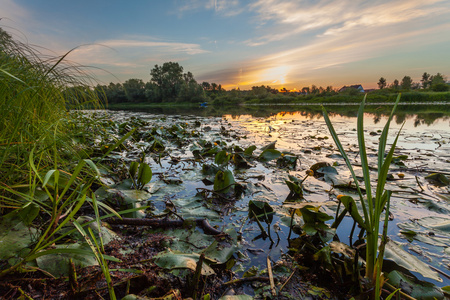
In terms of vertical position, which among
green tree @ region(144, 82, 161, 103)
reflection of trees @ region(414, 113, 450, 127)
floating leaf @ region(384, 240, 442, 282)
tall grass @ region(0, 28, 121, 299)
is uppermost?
green tree @ region(144, 82, 161, 103)

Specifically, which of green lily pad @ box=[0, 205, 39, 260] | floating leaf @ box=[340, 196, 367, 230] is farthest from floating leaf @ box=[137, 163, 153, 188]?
floating leaf @ box=[340, 196, 367, 230]

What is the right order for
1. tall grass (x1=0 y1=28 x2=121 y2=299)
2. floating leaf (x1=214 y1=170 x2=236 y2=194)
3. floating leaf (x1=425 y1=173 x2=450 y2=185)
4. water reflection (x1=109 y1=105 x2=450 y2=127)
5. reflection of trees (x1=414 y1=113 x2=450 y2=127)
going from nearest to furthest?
tall grass (x1=0 y1=28 x2=121 y2=299) < floating leaf (x1=214 y1=170 x2=236 y2=194) < floating leaf (x1=425 y1=173 x2=450 y2=185) < reflection of trees (x1=414 y1=113 x2=450 y2=127) < water reflection (x1=109 y1=105 x2=450 y2=127)

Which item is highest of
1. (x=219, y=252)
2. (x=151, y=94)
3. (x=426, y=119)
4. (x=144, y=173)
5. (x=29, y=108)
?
(x=151, y=94)

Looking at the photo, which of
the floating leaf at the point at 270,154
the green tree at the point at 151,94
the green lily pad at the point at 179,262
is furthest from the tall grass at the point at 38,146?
the green tree at the point at 151,94

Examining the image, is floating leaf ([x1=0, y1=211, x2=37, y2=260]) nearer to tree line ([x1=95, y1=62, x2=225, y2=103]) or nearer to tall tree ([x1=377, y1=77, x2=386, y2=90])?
tree line ([x1=95, y1=62, x2=225, y2=103])

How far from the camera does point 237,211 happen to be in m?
1.39

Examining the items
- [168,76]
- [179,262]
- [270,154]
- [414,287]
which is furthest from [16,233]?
[168,76]

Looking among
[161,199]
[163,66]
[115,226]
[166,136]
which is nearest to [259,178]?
[161,199]

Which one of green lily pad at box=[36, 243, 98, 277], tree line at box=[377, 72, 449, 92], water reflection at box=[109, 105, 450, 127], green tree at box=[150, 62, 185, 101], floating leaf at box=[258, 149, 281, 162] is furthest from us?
green tree at box=[150, 62, 185, 101]

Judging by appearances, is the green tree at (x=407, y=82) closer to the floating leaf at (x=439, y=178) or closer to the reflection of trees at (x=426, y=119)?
the reflection of trees at (x=426, y=119)

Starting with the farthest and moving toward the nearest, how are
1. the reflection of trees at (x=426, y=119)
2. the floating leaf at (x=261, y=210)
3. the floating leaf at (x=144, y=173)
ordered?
the reflection of trees at (x=426, y=119) < the floating leaf at (x=144, y=173) < the floating leaf at (x=261, y=210)

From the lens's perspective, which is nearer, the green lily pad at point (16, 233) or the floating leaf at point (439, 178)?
the green lily pad at point (16, 233)

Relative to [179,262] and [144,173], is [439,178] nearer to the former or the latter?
[179,262]

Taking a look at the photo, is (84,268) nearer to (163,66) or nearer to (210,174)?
(210,174)
